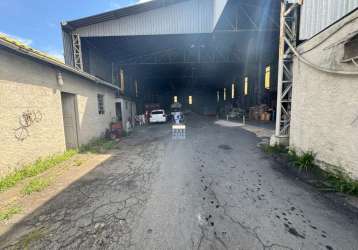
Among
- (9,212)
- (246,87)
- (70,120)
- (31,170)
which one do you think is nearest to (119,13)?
(70,120)

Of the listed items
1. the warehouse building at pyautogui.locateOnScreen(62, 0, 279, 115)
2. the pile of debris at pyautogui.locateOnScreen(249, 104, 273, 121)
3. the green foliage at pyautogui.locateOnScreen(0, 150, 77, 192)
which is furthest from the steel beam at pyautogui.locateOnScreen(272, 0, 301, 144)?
the pile of debris at pyautogui.locateOnScreen(249, 104, 273, 121)

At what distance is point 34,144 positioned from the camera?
4.86 metres

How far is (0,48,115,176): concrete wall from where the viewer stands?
404 cm

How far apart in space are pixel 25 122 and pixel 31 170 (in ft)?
4.53

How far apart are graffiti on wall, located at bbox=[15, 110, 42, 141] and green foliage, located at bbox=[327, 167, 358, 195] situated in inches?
310

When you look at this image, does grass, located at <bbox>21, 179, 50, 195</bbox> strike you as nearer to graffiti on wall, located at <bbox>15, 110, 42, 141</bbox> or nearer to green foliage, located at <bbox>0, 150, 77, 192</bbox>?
green foliage, located at <bbox>0, 150, 77, 192</bbox>

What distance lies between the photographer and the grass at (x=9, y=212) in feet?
9.20

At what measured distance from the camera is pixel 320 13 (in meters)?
5.09

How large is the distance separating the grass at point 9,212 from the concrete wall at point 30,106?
1505mm

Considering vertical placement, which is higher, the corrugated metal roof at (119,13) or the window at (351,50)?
the corrugated metal roof at (119,13)

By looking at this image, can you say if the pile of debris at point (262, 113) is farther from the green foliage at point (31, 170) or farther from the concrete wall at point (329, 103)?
the green foliage at point (31, 170)

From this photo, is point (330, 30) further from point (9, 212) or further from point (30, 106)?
point (30, 106)

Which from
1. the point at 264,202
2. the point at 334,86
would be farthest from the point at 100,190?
the point at 334,86

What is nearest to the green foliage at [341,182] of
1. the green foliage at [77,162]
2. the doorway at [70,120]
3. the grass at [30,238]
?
the grass at [30,238]
